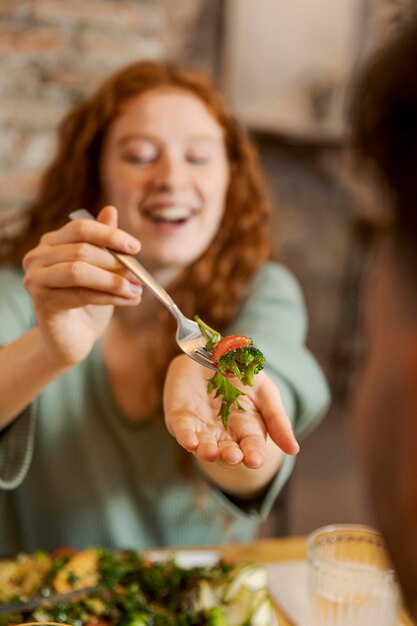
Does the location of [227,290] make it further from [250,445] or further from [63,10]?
[63,10]

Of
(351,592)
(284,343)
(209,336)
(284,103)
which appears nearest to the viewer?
(209,336)

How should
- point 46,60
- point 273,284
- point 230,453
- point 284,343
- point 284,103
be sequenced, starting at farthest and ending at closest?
1. point 284,103
2. point 46,60
3. point 273,284
4. point 284,343
5. point 230,453

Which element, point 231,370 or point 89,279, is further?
point 89,279

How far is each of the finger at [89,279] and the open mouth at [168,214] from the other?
8.4 inches

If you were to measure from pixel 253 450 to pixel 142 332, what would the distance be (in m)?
0.60

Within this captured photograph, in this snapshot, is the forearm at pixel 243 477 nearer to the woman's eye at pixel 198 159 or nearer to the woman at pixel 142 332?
the woman at pixel 142 332

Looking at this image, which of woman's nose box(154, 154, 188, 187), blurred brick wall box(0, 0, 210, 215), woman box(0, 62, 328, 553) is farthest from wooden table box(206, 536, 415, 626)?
blurred brick wall box(0, 0, 210, 215)

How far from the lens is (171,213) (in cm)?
101

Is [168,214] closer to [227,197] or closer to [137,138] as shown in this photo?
[137,138]

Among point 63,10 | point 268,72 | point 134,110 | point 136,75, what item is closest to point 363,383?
point 134,110

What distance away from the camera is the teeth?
3.26 feet

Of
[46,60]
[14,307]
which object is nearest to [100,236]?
[14,307]

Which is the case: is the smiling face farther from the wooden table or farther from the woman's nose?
the wooden table

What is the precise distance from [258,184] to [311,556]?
0.64m
